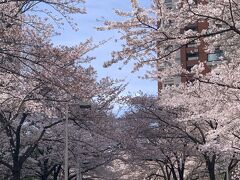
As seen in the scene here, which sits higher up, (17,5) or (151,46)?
(17,5)

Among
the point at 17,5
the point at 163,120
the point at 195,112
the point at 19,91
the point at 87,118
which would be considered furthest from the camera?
the point at 163,120

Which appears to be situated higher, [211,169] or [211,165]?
[211,165]

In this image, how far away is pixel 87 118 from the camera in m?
21.2

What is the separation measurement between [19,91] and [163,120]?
11.0m

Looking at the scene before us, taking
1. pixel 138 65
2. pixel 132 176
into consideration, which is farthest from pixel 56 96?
pixel 132 176

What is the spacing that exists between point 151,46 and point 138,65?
56 cm

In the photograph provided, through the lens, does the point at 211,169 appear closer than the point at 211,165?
Yes

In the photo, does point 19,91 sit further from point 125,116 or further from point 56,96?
point 125,116

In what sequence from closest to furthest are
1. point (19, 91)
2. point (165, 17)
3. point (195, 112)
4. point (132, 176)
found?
point (165, 17) < point (19, 91) < point (195, 112) < point (132, 176)

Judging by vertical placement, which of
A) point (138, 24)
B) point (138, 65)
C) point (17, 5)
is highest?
point (17, 5)

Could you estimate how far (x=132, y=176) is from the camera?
43.4 m

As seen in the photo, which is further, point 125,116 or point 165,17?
point 125,116

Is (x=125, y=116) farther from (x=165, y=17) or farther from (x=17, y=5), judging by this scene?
(x=165, y=17)

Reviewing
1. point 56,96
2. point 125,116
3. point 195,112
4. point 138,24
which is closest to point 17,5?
point 138,24
